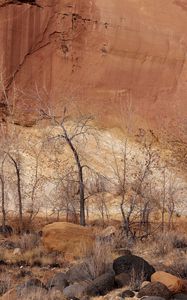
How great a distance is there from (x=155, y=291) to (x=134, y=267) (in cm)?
113

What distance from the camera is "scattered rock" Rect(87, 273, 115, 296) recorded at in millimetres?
7863

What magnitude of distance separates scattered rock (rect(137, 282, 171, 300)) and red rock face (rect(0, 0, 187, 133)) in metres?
18.5

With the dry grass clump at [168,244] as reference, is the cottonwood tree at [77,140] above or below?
above

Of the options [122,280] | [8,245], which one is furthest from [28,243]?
[122,280]

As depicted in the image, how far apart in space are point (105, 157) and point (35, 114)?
4277 millimetres

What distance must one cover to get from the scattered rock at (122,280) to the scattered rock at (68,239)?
2819 mm

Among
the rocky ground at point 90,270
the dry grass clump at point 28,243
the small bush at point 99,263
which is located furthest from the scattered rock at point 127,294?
the dry grass clump at point 28,243

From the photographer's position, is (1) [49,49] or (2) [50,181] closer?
(2) [50,181]

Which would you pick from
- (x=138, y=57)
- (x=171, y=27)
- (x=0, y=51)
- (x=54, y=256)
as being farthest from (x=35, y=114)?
(x=54, y=256)

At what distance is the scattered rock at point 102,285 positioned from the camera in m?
7.86

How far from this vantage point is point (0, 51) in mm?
25656

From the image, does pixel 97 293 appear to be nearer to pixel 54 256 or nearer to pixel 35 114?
pixel 54 256

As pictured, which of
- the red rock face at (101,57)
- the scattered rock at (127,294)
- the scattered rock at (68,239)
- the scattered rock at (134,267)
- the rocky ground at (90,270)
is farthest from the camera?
the red rock face at (101,57)

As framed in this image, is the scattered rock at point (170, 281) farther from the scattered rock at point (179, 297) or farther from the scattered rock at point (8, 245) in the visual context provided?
the scattered rock at point (8, 245)
